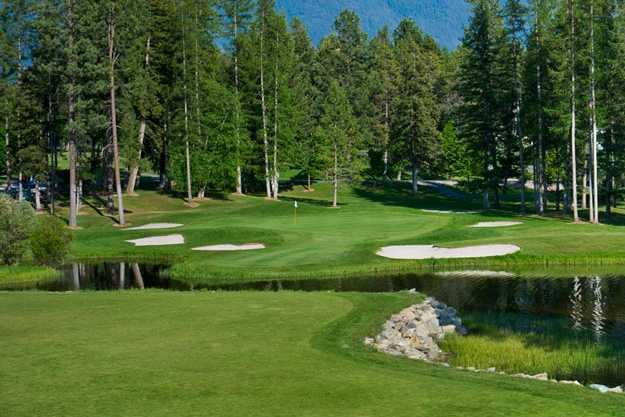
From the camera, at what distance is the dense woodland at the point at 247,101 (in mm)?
55156

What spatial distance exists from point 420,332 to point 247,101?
198ft

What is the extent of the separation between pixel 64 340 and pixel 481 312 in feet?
52.9

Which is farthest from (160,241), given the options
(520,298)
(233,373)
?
(233,373)

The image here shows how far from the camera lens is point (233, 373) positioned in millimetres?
13641

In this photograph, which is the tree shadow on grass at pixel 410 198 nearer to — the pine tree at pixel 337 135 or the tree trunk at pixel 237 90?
the pine tree at pixel 337 135

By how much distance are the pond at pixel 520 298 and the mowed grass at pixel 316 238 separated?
1866 millimetres

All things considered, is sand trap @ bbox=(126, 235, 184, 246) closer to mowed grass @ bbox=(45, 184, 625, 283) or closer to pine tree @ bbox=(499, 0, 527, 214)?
mowed grass @ bbox=(45, 184, 625, 283)

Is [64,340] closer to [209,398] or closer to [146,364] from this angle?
[146,364]

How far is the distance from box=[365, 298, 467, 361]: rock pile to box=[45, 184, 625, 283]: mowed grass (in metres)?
13.3

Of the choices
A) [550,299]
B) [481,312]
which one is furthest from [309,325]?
[550,299]

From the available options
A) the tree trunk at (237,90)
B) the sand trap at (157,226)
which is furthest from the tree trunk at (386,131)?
the sand trap at (157,226)

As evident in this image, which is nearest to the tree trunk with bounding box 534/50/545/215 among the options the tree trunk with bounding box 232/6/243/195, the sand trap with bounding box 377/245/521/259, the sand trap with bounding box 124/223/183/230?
the sand trap with bounding box 377/245/521/259

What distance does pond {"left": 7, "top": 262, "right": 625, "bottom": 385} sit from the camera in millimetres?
20578

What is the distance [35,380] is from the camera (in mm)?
13242
